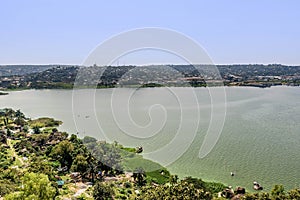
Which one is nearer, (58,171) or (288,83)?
(58,171)

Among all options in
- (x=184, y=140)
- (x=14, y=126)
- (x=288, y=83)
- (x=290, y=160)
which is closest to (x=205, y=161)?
(x=184, y=140)

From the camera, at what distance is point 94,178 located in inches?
524

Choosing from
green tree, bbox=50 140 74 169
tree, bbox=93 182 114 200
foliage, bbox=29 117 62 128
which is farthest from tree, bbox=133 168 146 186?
foliage, bbox=29 117 62 128

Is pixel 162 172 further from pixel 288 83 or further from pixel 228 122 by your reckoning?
pixel 288 83

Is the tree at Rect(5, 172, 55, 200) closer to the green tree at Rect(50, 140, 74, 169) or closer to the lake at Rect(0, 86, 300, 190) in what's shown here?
the lake at Rect(0, 86, 300, 190)

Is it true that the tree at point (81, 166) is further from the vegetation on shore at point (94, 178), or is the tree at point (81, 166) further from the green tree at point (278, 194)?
the green tree at point (278, 194)

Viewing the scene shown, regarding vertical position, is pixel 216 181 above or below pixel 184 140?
below

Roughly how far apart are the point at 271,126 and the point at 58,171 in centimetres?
1789

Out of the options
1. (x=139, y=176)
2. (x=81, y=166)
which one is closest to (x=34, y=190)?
(x=81, y=166)

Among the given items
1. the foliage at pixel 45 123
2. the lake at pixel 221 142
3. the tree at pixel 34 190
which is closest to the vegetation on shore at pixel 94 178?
the tree at pixel 34 190

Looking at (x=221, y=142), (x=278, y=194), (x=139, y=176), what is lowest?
(x=139, y=176)

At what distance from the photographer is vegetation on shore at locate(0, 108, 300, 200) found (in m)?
8.49

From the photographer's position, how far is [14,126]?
26.4 m

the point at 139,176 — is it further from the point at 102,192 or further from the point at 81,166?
the point at 81,166
